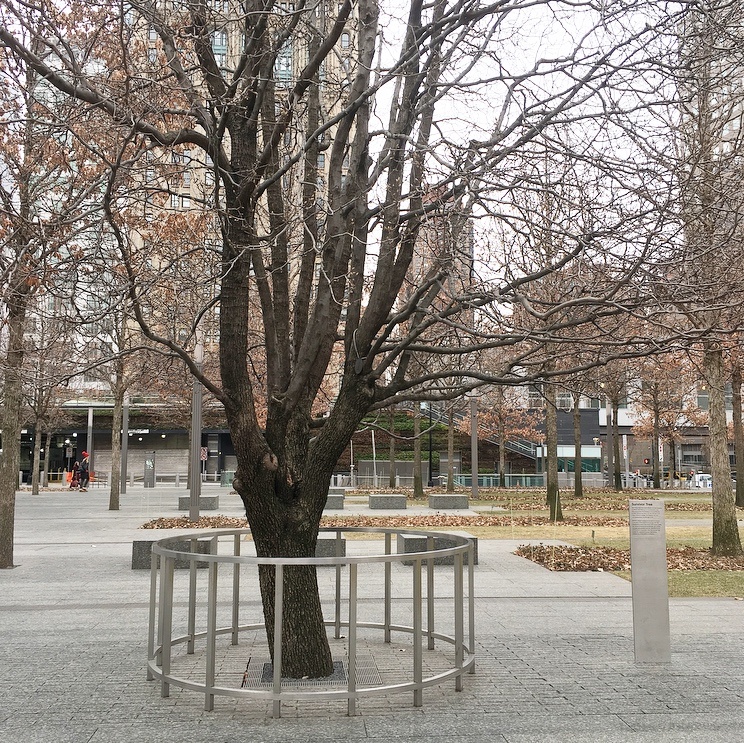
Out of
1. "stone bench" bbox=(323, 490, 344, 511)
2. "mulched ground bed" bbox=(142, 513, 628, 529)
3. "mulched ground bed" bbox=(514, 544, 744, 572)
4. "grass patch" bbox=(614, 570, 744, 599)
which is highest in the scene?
"stone bench" bbox=(323, 490, 344, 511)

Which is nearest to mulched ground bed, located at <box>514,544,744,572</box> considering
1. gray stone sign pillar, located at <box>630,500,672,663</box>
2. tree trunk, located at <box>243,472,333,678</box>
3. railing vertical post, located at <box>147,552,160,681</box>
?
gray stone sign pillar, located at <box>630,500,672,663</box>

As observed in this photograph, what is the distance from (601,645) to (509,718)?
265cm

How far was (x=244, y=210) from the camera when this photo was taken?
6.95 meters

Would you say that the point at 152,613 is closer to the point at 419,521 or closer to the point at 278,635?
the point at 278,635

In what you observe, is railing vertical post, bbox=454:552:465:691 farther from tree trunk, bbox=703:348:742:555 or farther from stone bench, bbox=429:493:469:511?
stone bench, bbox=429:493:469:511

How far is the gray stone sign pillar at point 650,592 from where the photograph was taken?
7191 millimetres

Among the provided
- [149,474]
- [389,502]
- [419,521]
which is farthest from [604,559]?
[149,474]

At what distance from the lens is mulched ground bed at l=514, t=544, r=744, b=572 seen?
1374 centimetres

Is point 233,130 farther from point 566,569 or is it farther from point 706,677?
point 566,569

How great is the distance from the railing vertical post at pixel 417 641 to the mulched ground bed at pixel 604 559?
8119 mm

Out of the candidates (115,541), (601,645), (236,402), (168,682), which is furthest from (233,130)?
(115,541)

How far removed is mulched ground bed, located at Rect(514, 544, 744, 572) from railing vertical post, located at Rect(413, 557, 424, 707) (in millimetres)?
8119

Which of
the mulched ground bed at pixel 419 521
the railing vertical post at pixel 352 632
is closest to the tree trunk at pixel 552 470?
the mulched ground bed at pixel 419 521

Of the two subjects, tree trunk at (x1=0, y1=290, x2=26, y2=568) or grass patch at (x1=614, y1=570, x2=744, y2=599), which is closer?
grass patch at (x1=614, y1=570, x2=744, y2=599)
